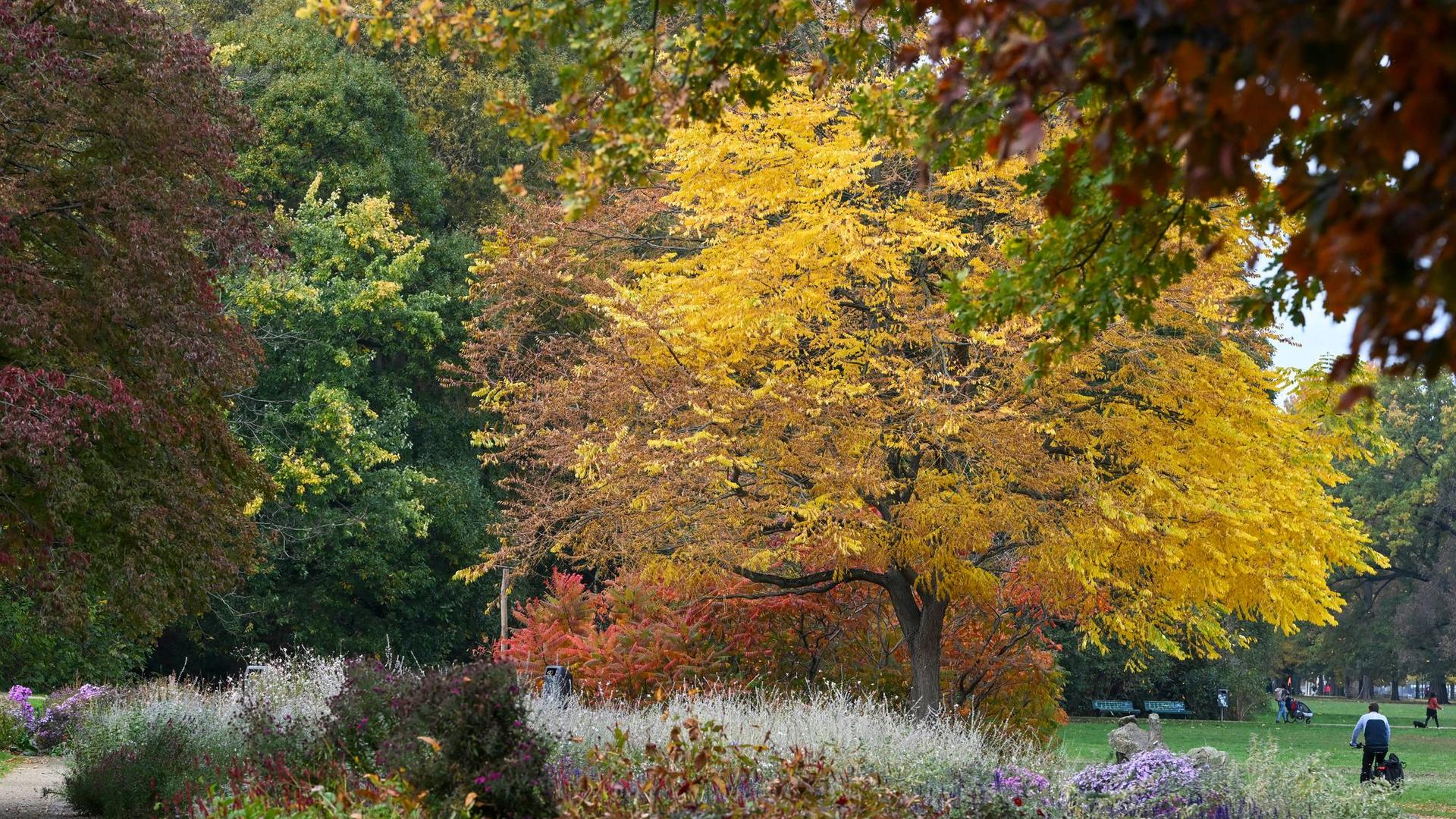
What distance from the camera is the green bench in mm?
35844

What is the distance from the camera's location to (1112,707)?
35.8 metres

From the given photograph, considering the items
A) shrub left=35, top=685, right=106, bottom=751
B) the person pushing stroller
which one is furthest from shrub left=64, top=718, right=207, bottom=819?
the person pushing stroller

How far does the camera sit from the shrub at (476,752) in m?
7.12

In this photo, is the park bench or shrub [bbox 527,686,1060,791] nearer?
shrub [bbox 527,686,1060,791]

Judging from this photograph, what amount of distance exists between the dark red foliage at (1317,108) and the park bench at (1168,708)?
36143mm

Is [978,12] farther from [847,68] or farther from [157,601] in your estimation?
[157,601]

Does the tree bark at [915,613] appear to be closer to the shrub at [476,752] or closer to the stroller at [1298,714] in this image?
the shrub at [476,752]

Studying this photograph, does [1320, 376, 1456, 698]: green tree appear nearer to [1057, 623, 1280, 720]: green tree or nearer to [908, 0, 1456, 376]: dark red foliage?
[1057, 623, 1280, 720]: green tree

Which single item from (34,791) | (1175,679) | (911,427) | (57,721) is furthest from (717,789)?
(1175,679)

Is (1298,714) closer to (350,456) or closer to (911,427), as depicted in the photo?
(350,456)

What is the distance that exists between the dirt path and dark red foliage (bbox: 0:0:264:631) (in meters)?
2.31

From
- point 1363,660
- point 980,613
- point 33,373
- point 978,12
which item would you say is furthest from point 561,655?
point 1363,660

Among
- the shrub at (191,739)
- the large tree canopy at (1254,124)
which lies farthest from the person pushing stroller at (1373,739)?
the large tree canopy at (1254,124)

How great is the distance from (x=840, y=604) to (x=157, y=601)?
809 centimetres
